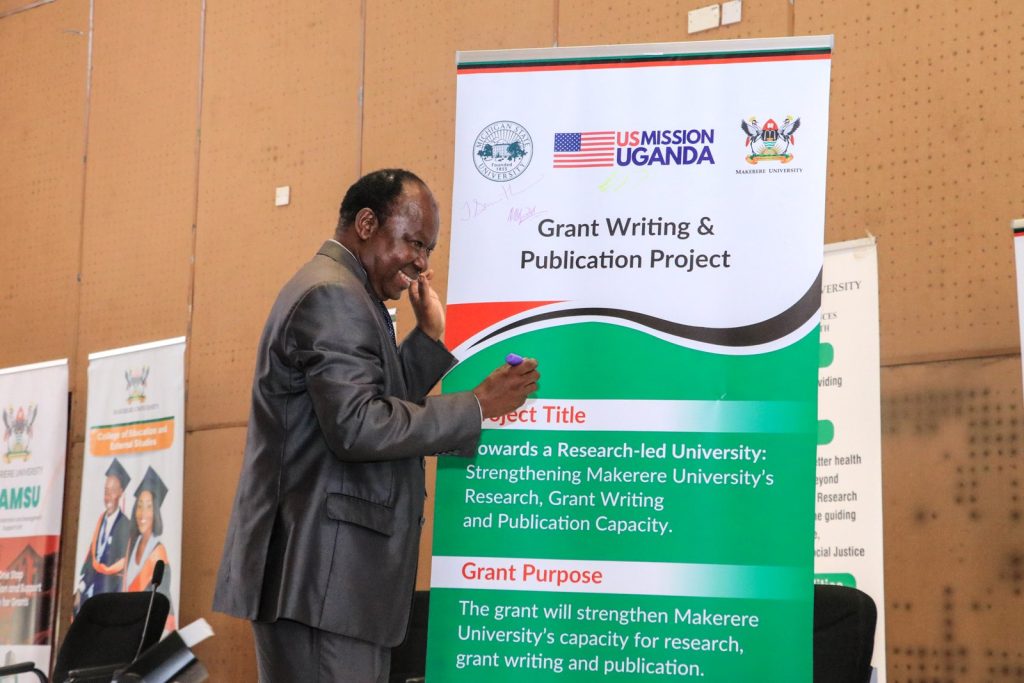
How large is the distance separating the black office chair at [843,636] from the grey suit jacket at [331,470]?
1.36m

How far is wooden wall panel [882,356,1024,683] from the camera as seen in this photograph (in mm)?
3828

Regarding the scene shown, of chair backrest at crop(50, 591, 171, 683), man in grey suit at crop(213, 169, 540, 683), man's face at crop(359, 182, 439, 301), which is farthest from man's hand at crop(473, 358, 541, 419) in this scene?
chair backrest at crop(50, 591, 171, 683)

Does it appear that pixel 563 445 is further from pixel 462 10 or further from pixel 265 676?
pixel 462 10

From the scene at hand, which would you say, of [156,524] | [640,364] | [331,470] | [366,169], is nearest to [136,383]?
[156,524]

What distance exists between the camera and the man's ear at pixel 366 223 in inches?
95.9

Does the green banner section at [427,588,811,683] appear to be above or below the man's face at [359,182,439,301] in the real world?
below

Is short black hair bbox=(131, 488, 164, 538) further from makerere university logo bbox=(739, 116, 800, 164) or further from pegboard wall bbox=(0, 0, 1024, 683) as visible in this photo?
makerere university logo bbox=(739, 116, 800, 164)

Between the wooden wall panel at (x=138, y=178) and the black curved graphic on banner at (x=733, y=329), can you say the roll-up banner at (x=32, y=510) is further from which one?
the black curved graphic on banner at (x=733, y=329)

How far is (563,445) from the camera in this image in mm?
2393

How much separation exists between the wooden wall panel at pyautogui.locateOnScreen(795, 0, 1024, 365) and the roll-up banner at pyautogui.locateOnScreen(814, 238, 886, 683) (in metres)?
0.34

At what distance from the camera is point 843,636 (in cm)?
311

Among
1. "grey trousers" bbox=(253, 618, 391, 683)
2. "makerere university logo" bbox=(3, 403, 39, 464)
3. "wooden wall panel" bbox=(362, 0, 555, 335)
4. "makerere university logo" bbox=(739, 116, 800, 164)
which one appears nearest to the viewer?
"grey trousers" bbox=(253, 618, 391, 683)

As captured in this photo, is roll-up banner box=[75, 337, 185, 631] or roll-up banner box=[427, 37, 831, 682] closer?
roll-up banner box=[427, 37, 831, 682]

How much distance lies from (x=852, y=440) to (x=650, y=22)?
2.12 meters
